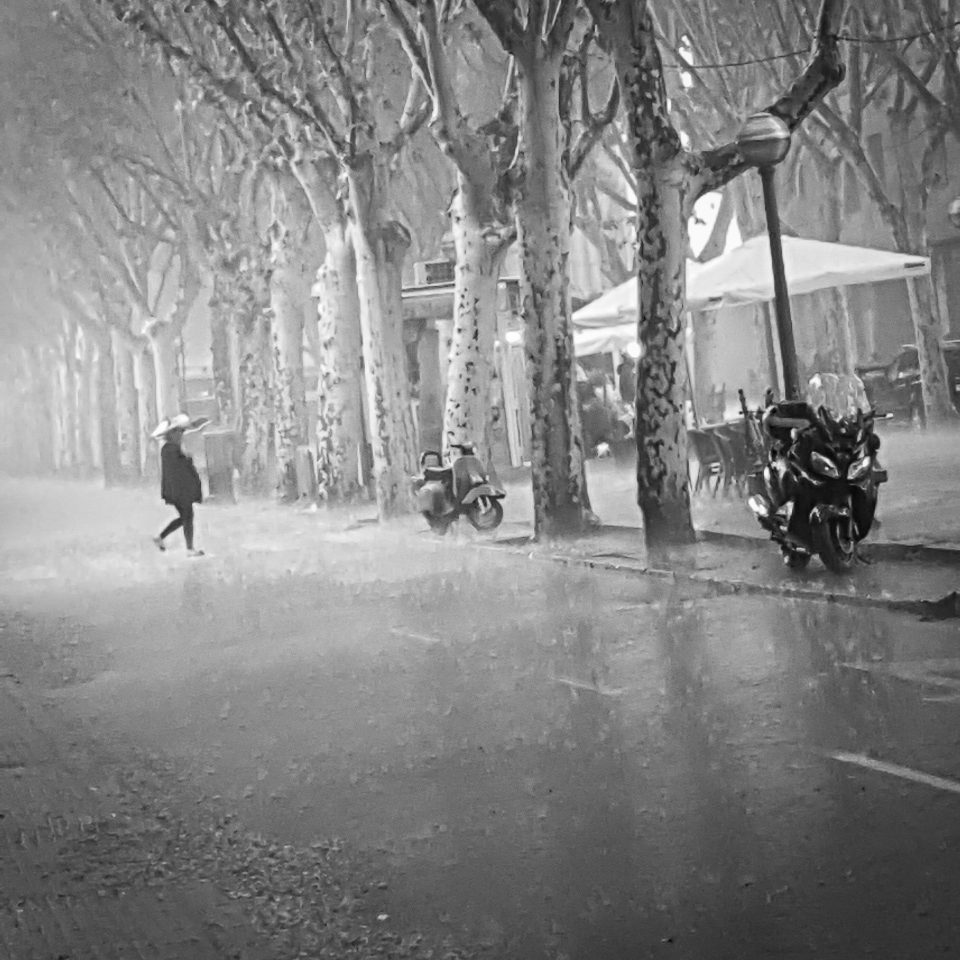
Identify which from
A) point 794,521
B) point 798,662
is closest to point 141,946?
point 798,662

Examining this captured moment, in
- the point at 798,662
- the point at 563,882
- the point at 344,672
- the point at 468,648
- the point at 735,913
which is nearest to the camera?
the point at 735,913

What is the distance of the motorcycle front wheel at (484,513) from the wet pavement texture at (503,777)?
254 inches

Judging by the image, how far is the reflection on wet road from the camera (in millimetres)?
4605

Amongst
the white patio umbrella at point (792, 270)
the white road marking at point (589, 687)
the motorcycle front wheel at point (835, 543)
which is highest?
the white patio umbrella at point (792, 270)

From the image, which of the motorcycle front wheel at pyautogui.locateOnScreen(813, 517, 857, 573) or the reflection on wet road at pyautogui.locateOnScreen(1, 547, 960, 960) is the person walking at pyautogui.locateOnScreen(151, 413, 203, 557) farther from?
the motorcycle front wheel at pyautogui.locateOnScreen(813, 517, 857, 573)

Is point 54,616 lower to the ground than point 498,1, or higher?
lower

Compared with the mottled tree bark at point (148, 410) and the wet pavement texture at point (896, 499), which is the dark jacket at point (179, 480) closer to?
the wet pavement texture at point (896, 499)

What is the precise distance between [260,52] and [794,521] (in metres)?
13.2

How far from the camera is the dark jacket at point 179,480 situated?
19.6m

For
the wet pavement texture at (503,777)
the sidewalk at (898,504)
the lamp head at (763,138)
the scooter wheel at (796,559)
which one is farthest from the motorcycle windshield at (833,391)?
the wet pavement texture at (503,777)

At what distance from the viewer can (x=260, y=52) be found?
73.6 ft

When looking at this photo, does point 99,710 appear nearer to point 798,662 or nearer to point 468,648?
point 468,648

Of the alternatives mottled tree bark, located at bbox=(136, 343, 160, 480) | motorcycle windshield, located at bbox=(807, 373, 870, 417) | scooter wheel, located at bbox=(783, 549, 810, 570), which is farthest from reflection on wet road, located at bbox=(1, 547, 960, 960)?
mottled tree bark, located at bbox=(136, 343, 160, 480)

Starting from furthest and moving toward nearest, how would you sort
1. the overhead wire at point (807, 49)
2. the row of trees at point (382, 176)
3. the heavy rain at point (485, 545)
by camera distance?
the overhead wire at point (807, 49)
the row of trees at point (382, 176)
the heavy rain at point (485, 545)
